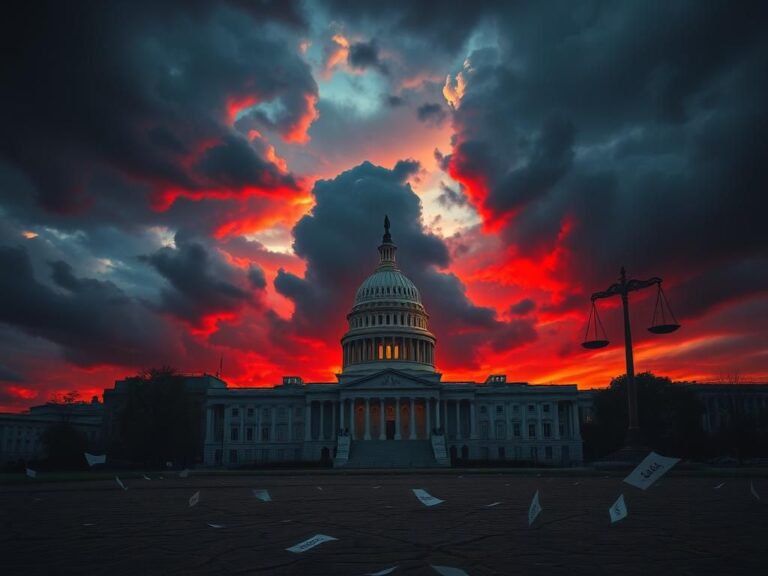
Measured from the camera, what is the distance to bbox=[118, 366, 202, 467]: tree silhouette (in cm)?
8625

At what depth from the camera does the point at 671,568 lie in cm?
936

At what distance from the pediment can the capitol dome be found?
1316cm

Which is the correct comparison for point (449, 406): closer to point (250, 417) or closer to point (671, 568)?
point (250, 417)

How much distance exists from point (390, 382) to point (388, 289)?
30.1m

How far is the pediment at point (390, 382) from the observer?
383 ft

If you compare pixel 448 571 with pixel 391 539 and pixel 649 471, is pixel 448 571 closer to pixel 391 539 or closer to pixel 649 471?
pixel 391 539

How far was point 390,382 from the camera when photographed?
4611 inches

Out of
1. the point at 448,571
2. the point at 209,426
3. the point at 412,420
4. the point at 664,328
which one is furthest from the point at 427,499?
the point at 209,426

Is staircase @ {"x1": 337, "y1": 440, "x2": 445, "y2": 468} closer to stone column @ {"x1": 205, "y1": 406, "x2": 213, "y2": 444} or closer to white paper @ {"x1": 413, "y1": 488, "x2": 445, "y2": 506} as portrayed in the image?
stone column @ {"x1": 205, "y1": 406, "x2": 213, "y2": 444}

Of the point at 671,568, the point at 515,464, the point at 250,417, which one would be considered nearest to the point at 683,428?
the point at 515,464

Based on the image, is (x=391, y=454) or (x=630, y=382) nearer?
(x=630, y=382)

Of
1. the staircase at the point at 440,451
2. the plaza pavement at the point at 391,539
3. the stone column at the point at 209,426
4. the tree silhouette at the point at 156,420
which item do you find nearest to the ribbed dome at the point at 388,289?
the stone column at the point at 209,426

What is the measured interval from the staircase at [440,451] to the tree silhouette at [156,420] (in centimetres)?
3630

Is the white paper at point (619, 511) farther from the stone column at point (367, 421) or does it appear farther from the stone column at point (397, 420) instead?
the stone column at point (367, 421)
